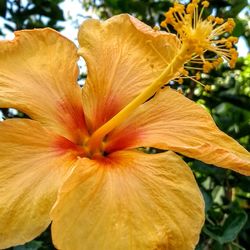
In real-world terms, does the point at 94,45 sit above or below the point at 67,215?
above

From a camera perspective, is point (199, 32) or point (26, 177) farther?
point (199, 32)

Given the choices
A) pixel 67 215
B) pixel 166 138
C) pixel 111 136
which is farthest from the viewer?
pixel 111 136

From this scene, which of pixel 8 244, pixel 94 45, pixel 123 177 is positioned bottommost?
pixel 8 244

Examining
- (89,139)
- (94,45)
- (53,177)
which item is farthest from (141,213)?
(94,45)

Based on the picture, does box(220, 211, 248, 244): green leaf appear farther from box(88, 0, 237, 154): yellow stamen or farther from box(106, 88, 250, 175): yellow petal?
box(88, 0, 237, 154): yellow stamen

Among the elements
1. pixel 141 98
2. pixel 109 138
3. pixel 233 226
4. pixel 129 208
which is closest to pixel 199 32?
pixel 141 98

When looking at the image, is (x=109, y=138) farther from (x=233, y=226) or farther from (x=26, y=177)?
(x=233, y=226)

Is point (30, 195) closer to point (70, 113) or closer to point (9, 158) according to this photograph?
point (9, 158)

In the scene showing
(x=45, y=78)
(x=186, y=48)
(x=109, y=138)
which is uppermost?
(x=186, y=48)
